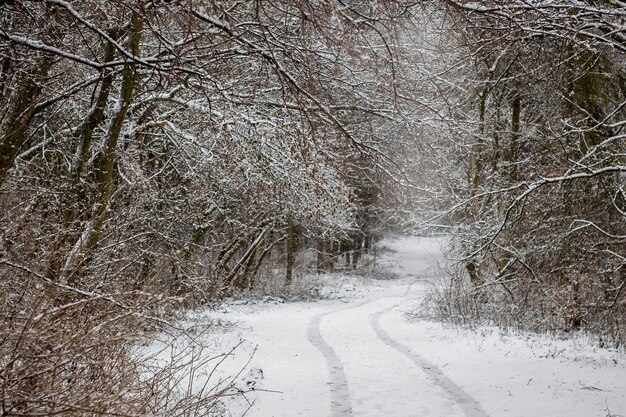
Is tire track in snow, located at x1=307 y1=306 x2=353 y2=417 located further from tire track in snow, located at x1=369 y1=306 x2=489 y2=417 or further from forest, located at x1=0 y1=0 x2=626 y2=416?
forest, located at x1=0 y1=0 x2=626 y2=416

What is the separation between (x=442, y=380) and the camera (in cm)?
802

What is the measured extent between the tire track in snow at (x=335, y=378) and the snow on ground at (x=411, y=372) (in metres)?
0.01

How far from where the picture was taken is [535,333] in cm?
1162

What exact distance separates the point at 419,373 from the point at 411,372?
0.42ft

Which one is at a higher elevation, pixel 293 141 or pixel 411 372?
pixel 293 141

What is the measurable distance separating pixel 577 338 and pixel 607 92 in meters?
4.82

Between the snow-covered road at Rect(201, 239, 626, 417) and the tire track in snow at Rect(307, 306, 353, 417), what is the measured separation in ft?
0.05

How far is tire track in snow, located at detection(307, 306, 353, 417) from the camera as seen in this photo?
6.73 m

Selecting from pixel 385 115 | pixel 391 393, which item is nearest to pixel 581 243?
pixel 385 115

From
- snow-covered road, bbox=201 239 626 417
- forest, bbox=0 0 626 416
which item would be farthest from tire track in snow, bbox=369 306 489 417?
forest, bbox=0 0 626 416

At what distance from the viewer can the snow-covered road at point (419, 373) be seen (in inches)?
262

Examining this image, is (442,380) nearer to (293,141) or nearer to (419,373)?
(419,373)

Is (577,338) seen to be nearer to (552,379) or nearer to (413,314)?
(552,379)

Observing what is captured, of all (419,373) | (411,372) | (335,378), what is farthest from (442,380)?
(335,378)
